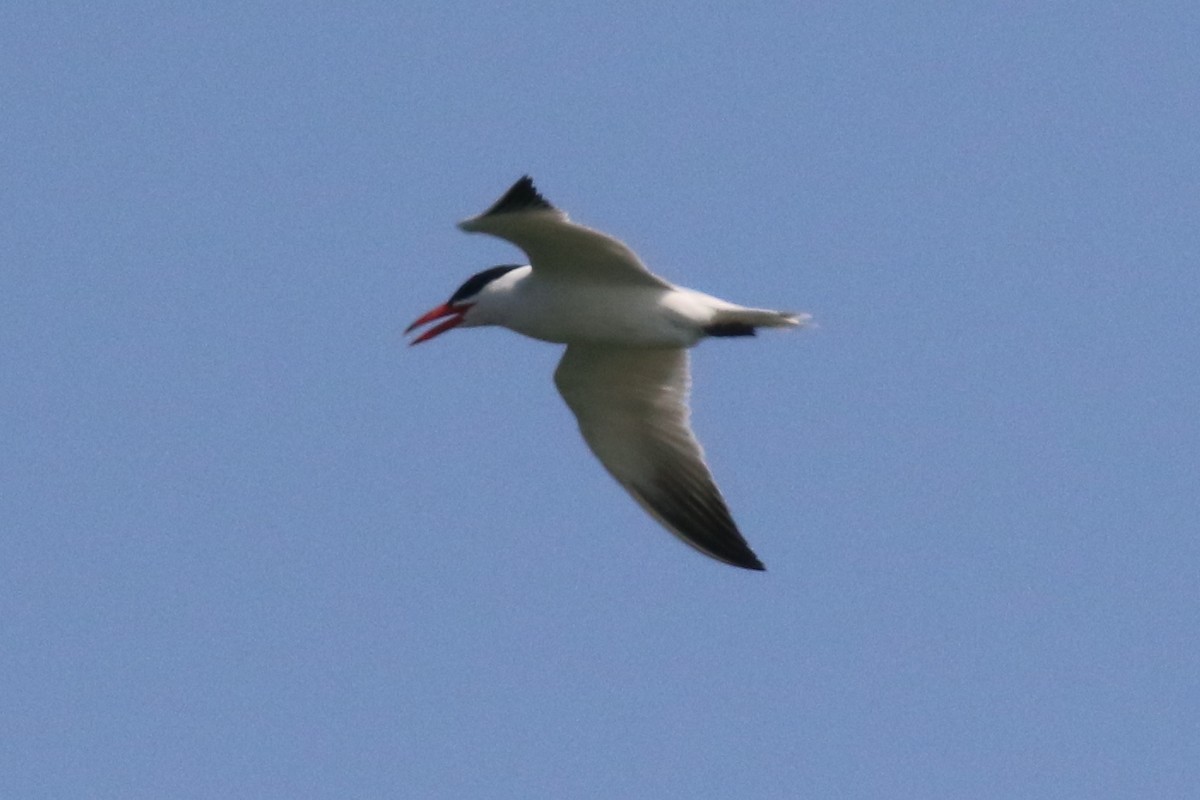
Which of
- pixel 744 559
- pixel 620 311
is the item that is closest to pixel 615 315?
pixel 620 311

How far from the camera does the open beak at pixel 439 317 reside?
41.2ft

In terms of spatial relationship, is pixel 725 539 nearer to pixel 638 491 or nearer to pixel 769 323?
pixel 638 491

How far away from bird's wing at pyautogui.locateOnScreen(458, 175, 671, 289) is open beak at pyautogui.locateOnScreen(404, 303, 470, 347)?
0.78m

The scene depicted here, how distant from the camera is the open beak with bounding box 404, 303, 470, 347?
495 inches

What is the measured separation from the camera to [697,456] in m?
13.0

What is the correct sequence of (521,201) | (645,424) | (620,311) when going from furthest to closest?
(645,424) → (620,311) → (521,201)

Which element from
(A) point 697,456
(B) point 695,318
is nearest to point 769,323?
(B) point 695,318

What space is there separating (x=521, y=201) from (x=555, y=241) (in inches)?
29.7

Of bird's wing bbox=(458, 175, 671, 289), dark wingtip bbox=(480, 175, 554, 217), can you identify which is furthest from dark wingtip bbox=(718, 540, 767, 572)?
dark wingtip bbox=(480, 175, 554, 217)

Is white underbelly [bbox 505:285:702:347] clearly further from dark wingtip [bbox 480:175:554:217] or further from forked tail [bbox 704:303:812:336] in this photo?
dark wingtip [bbox 480:175:554:217]

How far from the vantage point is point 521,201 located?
10703 mm

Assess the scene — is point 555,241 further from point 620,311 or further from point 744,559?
point 744,559

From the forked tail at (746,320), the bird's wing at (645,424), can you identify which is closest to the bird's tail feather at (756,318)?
the forked tail at (746,320)

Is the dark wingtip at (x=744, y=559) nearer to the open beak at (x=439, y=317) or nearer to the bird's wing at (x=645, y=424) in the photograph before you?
the bird's wing at (x=645, y=424)
